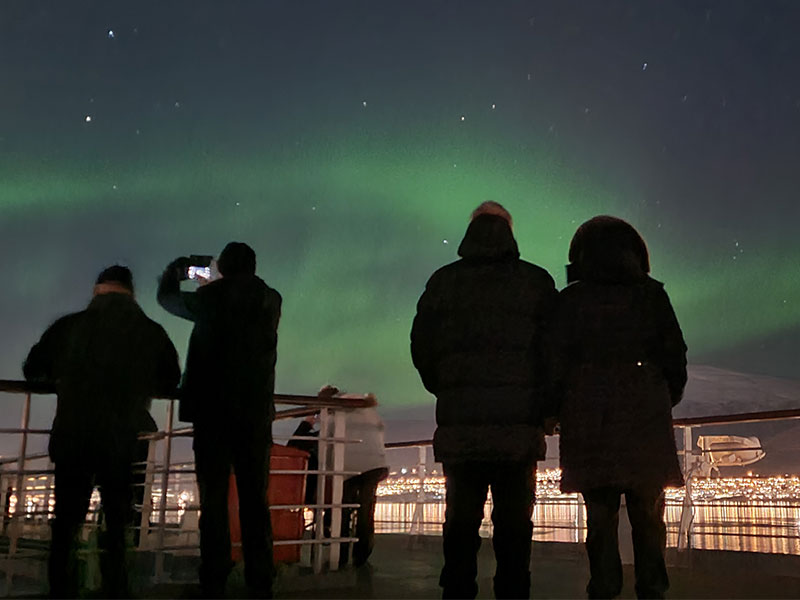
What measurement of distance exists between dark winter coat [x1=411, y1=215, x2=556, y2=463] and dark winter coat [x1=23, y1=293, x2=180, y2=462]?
1090mm

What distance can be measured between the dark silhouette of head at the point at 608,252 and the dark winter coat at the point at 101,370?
5.50ft

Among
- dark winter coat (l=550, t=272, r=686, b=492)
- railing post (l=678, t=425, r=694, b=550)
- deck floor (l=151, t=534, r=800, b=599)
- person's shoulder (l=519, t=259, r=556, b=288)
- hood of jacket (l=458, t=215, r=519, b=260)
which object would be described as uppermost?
hood of jacket (l=458, t=215, r=519, b=260)

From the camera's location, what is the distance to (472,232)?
9.01ft

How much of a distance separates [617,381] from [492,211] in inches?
29.7

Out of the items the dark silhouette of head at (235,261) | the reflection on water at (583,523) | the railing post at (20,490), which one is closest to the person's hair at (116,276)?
the dark silhouette of head at (235,261)

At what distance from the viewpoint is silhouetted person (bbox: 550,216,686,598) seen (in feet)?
8.20

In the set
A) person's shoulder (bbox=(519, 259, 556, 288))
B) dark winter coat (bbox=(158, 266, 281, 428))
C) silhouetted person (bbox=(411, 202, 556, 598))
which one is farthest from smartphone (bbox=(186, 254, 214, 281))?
person's shoulder (bbox=(519, 259, 556, 288))

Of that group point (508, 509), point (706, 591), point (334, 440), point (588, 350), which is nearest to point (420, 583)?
point (334, 440)

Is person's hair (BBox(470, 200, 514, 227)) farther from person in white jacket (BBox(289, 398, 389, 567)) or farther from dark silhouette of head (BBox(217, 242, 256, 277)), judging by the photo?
person in white jacket (BBox(289, 398, 389, 567))

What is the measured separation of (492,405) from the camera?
99.5 inches

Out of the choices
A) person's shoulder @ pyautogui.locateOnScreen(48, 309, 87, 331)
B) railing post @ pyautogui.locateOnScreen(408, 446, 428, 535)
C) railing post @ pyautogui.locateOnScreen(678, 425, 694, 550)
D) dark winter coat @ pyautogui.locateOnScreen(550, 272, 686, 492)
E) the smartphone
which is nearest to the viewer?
dark winter coat @ pyautogui.locateOnScreen(550, 272, 686, 492)

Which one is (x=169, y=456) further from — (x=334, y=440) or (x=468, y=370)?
(x=468, y=370)

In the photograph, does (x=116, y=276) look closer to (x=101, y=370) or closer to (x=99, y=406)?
(x=101, y=370)

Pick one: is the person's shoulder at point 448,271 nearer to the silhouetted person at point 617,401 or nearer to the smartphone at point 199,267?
the silhouetted person at point 617,401
